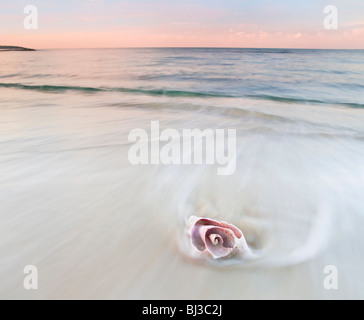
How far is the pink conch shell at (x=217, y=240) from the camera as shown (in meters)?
1.28

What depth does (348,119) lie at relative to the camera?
4379mm

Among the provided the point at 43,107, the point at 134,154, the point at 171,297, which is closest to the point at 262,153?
the point at 134,154

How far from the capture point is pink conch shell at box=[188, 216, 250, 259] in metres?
1.28

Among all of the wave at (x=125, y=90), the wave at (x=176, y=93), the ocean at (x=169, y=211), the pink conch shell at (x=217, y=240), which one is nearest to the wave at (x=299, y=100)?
the wave at (x=176, y=93)

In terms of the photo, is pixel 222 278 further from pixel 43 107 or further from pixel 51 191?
pixel 43 107

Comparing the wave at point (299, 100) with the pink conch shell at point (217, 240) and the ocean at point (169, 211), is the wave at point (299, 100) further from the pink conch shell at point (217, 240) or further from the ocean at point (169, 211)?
the pink conch shell at point (217, 240)

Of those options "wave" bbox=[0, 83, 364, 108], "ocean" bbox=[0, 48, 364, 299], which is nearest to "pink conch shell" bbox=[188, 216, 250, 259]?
"ocean" bbox=[0, 48, 364, 299]

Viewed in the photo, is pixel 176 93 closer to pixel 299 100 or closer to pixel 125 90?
pixel 125 90

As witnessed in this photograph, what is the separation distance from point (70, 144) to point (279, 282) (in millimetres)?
2357

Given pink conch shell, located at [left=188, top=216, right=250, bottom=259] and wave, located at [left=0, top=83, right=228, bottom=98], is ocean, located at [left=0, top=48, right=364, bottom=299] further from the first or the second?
wave, located at [left=0, top=83, right=228, bottom=98]

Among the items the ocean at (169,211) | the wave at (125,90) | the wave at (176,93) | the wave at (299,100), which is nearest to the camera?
the ocean at (169,211)

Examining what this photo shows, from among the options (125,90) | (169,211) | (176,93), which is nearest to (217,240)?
(169,211)

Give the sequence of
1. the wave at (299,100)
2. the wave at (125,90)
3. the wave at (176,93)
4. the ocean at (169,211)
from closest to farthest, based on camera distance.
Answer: the ocean at (169,211) → the wave at (299,100) → the wave at (176,93) → the wave at (125,90)
